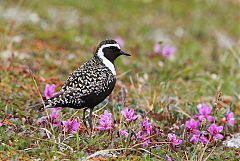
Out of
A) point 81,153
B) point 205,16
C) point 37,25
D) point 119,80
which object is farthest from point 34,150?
point 205,16

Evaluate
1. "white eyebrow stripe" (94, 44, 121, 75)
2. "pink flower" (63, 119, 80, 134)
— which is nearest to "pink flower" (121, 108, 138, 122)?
"pink flower" (63, 119, 80, 134)

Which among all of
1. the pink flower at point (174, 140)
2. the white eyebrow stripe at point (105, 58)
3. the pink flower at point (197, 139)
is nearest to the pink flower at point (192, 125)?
the pink flower at point (197, 139)

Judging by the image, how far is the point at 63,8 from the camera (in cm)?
1636

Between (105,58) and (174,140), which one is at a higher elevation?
(105,58)

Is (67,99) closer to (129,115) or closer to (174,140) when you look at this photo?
(129,115)

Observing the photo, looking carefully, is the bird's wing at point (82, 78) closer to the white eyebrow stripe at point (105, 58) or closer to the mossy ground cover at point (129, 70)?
the white eyebrow stripe at point (105, 58)

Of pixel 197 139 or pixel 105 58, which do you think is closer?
pixel 197 139

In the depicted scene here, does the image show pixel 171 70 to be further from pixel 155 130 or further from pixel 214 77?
pixel 155 130

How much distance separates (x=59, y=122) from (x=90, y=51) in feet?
19.7

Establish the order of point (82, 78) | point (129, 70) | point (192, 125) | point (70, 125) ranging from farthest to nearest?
1. point (129, 70)
2. point (82, 78)
3. point (192, 125)
4. point (70, 125)

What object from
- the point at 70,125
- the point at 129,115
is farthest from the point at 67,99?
the point at 129,115

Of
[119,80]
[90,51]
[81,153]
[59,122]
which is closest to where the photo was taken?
[81,153]

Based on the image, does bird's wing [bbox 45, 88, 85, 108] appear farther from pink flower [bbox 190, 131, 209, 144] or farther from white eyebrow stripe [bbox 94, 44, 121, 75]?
pink flower [bbox 190, 131, 209, 144]

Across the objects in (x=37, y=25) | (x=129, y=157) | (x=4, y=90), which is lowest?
(x=129, y=157)
